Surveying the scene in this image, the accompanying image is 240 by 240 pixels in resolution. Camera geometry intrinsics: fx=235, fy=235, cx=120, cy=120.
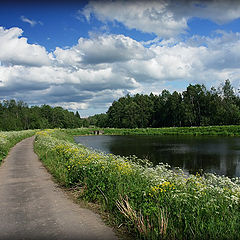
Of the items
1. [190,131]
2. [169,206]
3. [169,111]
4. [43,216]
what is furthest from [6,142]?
[169,111]

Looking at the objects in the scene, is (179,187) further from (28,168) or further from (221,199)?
(28,168)

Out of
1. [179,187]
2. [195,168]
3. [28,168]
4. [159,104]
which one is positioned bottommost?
[195,168]

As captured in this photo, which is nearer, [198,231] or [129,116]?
[198,231]

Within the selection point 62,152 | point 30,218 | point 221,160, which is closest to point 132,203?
point 30,218

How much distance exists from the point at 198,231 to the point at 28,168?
11.0 metres

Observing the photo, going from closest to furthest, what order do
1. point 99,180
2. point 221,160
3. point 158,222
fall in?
point 158,222 → point 99,180 → point 221,160

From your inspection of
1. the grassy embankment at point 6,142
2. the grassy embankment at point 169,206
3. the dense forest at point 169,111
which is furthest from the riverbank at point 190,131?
the grassy embankment at point 169,206

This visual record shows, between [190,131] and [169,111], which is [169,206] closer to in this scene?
[190,131]

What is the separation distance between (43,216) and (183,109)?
8326 cm

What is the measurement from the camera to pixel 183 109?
85.1 metres

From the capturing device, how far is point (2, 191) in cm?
845

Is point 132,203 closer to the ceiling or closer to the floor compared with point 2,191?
closer to the ceiling

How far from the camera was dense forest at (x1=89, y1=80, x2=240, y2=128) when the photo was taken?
78.6 meters

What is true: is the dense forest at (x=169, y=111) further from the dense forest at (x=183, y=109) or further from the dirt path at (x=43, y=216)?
the dirt path at (x=43, y=216)
